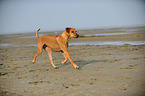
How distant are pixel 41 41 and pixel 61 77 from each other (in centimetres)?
252

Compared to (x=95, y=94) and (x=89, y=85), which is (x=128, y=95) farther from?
(x=89, y=85)

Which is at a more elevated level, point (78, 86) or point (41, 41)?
point (41, 41)

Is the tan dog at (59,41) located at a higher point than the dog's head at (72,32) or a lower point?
lower

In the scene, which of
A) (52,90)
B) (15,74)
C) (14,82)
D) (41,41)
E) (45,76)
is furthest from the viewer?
(41,41)

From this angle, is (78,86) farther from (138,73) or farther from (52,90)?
(138,73)

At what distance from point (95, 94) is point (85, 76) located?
1.92 metres

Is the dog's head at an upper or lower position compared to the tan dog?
upper

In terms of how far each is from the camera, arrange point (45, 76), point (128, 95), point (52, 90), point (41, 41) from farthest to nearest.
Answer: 1. point (41, 41)
2. point (45, 76)
3. point (52, 90)
4. point (128, 95)

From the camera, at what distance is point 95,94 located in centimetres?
477

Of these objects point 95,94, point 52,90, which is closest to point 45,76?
point 52,90

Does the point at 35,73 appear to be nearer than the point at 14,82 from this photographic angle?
No

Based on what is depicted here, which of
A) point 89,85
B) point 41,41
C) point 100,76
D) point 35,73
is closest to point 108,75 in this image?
point 100,76

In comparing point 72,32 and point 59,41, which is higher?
point 72,32

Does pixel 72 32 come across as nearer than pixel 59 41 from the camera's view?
Yes
